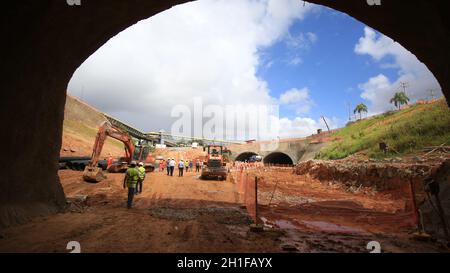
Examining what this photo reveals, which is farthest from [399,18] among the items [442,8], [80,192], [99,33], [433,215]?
[80,192]

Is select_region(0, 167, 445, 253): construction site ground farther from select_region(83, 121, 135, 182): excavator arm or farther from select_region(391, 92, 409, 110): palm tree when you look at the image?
select_region(391, 92, 409, 110): palm tree

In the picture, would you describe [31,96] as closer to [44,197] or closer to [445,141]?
[44,197]

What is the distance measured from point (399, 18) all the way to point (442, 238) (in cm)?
584

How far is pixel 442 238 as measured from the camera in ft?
22.5

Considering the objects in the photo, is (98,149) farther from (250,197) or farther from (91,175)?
(250,197)

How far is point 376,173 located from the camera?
18281 mm

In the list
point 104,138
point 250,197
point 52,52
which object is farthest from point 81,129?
point 52,52

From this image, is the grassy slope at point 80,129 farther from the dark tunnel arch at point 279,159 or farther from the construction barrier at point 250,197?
the construction barrier at point 250,197

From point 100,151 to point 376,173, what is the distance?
62.9 feet

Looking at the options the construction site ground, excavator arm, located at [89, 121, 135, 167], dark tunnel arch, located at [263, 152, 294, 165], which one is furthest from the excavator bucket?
dark tunnel arch, located at [263, 152, 294, 165]

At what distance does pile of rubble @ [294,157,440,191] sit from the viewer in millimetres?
15016

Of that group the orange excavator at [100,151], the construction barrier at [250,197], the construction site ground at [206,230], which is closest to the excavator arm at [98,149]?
the orange excavator at [100,151]

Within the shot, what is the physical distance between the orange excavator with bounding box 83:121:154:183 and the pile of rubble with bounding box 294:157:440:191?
17654mm
